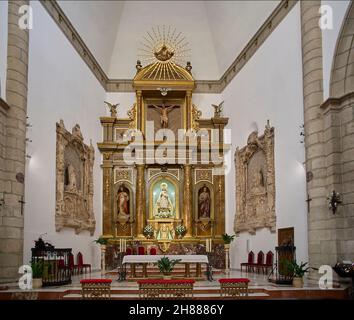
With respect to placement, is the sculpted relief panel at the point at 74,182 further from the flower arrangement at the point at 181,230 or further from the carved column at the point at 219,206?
the carved column at the point at 219,206

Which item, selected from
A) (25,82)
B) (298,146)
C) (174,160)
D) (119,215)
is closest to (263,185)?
(298,146)

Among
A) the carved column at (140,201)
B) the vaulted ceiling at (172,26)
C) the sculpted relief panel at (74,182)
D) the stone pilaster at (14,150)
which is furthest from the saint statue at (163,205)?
the stone pilaster at (14,150)

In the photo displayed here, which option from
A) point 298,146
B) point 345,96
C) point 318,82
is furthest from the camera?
point 298,146

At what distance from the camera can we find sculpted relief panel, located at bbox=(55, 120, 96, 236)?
14852mm

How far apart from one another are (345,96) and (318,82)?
101 centimetres

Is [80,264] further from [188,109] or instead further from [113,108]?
[188,109]

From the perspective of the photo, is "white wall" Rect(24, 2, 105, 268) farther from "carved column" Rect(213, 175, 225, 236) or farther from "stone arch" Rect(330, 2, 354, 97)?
"stone arch" Rect(330, 2, 354, 97)

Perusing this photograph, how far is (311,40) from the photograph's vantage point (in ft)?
41.4

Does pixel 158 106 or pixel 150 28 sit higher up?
pixel 150 28

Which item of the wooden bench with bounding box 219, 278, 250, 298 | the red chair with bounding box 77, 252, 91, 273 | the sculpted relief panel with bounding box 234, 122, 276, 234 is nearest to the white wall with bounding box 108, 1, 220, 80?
the sculpted relief panel with bounding box 234, 122, 276, 234

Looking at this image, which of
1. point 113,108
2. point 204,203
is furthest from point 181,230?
point 113,108

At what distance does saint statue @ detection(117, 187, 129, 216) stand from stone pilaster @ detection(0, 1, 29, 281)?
7.96 metres

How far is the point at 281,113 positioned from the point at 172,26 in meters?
7.96

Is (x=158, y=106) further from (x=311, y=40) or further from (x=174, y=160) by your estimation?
(x=311, y=40)
